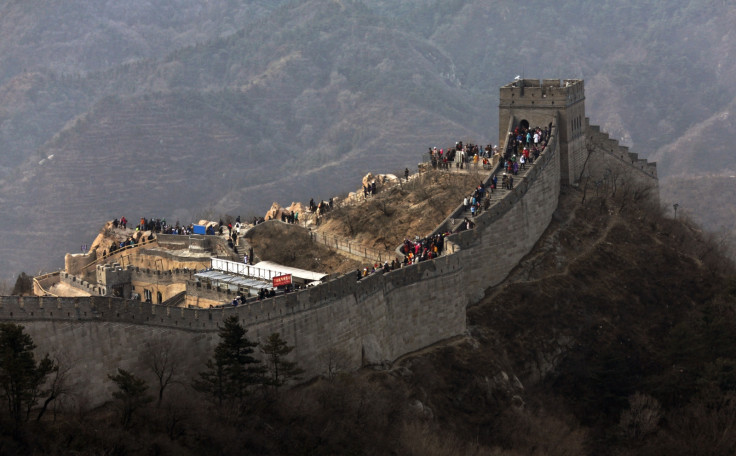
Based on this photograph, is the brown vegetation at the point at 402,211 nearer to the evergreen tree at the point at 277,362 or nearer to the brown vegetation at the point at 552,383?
the brown vegetation at the point at 552,383

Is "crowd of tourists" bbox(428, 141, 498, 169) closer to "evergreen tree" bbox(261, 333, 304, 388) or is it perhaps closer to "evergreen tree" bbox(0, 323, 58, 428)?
"evergreen tree" bbox(261, 333, 304, 388)

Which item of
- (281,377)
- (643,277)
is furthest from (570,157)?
(281,377)

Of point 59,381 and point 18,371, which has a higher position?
point 18,371

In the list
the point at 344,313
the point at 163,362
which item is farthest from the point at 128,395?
the point at 344,313

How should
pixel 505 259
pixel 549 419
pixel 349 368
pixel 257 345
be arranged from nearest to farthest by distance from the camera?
pixel 257 345 → pixel 349 368 → pixel 549 419 → pixel 505 259

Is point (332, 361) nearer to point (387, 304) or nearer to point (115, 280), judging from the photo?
point (387, 304)

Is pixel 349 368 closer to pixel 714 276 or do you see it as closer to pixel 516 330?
pixel 516 330
